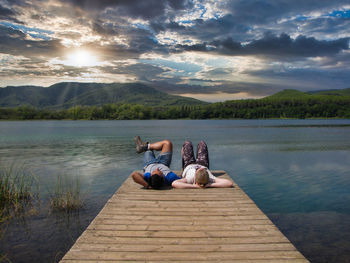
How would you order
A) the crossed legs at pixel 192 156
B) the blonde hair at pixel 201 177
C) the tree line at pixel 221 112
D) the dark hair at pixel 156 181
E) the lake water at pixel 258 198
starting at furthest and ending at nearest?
1. the tree line at pixel 221 112
2. the crossed legs at pixel 192 156
3. the blonde hair at pixel 201 177
4. the dark hair at pixel 156 181
5. the lake water at pixel 258 198

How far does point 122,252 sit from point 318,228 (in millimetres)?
7207

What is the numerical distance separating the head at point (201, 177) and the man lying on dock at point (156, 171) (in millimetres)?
774

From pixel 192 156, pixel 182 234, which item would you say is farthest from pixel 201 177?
pixel 182 234

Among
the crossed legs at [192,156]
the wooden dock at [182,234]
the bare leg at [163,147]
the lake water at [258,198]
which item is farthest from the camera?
the crossed legs at [192,156]

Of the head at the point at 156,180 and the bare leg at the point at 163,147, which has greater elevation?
the bare leg at the point at 163,147

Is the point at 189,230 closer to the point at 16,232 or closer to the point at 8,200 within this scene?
the point at 16,232

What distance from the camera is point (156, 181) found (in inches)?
325

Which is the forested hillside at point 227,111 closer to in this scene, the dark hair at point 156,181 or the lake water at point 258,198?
the lake water at point 258,198

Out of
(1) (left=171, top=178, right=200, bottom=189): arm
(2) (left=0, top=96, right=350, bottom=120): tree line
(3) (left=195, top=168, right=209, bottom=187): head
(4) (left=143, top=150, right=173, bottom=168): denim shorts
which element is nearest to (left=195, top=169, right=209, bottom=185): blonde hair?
(3) (left=195, top=168, right=209, bottom=187): head

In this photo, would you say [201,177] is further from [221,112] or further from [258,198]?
[221,112]

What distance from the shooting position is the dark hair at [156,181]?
826cm

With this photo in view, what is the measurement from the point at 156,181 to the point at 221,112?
179 m

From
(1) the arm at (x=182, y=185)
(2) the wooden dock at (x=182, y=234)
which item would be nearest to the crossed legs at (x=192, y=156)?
(1) the arm at (x=182, y=185)

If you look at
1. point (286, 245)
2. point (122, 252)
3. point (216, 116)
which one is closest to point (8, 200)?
point (122, 252)
